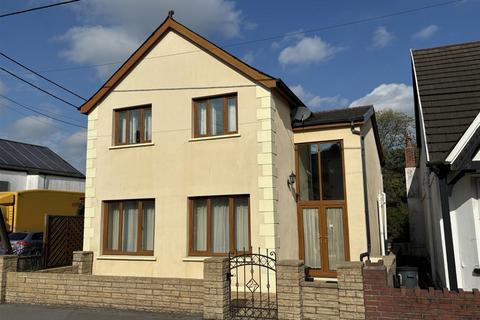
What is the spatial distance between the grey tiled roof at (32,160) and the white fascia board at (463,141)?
29.1 meters

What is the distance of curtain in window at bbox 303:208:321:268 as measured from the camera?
1190 centimetres

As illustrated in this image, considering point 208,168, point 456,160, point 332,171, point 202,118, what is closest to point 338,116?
point 332,171

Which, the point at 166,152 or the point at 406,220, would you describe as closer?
the point at 166,152

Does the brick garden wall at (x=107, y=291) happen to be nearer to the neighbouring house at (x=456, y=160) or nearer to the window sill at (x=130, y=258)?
the window sill at (x=130, y=258)

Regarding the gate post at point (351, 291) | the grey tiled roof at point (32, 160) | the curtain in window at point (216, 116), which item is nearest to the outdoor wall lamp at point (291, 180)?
the curtain in window at point (216, 116)

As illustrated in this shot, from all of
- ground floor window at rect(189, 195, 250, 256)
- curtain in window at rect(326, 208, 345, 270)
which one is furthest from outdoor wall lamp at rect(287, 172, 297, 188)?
ground floor window at rect(189, 195, 250, 256)

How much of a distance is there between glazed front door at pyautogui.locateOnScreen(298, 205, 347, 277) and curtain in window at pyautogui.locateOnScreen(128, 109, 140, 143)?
18.2 feet

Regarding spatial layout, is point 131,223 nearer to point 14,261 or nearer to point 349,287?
point 14,261

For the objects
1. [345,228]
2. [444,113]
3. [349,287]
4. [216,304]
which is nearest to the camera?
[349,287]

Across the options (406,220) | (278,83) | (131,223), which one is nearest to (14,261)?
(131,223)

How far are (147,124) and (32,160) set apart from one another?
24211 millimetres

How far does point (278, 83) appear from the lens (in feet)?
36.9

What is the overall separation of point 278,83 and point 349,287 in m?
5.99

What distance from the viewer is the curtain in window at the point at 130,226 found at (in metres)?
12.4
